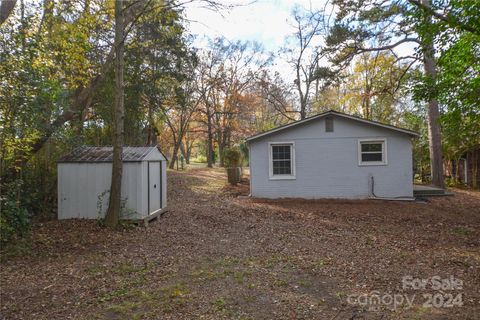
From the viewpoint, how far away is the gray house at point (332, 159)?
39.6 feet

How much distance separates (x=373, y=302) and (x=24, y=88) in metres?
6.88

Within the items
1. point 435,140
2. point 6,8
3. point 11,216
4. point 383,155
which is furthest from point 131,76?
point 435,140

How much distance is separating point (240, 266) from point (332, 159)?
8166mm

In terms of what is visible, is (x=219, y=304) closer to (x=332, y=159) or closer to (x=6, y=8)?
(x=6, y=8)

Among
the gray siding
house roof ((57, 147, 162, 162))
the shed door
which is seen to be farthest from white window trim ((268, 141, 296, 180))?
house roof ((57, 147, 162, 162))

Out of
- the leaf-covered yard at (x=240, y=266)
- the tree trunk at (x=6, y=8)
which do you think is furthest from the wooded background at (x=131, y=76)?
the leaf-covered yard at (x=240, y=266)

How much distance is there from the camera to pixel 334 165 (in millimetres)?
12297

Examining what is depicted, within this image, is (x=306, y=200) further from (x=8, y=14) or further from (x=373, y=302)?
(x=8, y=14)

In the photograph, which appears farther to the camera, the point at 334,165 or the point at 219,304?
the point at 334,165

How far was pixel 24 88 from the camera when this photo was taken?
20.0 feet

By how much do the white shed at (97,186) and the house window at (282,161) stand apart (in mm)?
5692

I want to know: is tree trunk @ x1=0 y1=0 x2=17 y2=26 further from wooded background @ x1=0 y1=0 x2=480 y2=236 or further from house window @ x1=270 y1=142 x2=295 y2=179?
house window @ x1=270 y1=142 x2=295 y2=179

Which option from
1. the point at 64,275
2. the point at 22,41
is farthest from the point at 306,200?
the point at 22,41

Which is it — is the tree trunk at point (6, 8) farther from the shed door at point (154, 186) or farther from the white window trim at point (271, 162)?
the white window trim at point (271, 162)
